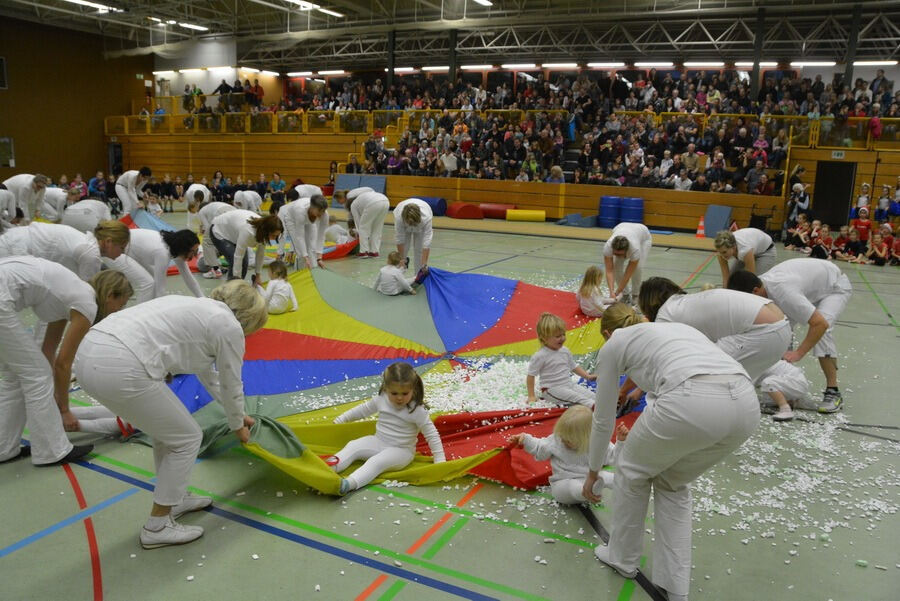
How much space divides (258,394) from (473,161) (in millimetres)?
15543

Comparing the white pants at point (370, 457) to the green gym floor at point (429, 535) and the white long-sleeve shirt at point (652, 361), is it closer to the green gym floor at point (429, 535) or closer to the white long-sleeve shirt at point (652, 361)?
the green gym floor at point (429, 535)

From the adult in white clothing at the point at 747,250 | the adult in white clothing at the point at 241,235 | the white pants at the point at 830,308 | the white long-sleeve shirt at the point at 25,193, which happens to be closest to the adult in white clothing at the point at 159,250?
the adult in white clothing at the point at 241,235

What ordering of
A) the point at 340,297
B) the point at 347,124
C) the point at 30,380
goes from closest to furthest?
the point at 30,380, the point at 340,297, the point at 347,124

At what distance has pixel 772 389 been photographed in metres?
5.11

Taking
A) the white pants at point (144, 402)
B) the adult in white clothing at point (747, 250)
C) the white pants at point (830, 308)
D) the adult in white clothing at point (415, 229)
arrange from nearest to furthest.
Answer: the white pants at point (144, 402)
the white pants at point (830, 308)
the adult in white clothing at point (747, 250)
the adult in white clothing at point (415, 229)

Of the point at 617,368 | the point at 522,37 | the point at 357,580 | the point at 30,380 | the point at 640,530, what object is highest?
the point at 522,37

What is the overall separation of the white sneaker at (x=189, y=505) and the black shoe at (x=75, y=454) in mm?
1091

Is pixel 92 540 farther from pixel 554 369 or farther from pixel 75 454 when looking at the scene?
pixel 554 369

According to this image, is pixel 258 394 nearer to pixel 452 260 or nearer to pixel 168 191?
pixel 452 260

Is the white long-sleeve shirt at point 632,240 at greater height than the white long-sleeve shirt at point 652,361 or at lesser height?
greater

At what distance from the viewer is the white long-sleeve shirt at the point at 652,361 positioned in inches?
105

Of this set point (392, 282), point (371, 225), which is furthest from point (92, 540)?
point (371, 225)

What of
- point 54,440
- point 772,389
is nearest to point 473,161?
point 772,389

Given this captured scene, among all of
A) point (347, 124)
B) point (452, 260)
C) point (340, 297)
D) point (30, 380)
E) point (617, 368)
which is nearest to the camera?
point (617, 368)
